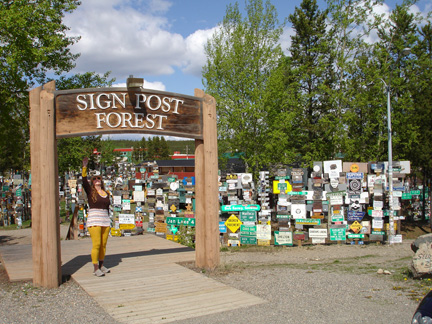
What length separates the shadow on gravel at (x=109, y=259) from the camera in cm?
803

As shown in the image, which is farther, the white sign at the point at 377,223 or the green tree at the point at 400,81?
the green tree at the point at 400,81

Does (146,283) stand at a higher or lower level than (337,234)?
higher

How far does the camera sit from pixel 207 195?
26.5 ft

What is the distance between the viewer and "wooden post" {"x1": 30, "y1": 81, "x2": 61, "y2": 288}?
691 centimetres

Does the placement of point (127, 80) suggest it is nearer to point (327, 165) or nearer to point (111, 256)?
point (111, 256)

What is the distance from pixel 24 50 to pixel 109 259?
10.6 m

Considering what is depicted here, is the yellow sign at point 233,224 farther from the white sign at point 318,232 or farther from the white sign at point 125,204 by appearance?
the white sign at point 125,204

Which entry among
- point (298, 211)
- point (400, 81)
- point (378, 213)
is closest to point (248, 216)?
point (298, 211)

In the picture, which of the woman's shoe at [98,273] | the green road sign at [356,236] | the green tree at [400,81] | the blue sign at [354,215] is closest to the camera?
the woman's shoe at [98,273]

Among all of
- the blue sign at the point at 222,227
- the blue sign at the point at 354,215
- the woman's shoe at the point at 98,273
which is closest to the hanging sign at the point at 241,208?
the blue sign at the point at 222,227

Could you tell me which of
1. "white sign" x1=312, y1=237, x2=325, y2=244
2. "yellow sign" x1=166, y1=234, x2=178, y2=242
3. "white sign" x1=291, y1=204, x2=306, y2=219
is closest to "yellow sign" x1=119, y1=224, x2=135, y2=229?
"yellow sign" x1=166, y1=234, x2=178, y2=242

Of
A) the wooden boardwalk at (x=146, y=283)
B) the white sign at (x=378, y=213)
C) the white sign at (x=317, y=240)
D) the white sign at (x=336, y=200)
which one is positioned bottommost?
the white sign at (x=317, y=240)

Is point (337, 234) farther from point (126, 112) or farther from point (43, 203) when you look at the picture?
point (43, 203)

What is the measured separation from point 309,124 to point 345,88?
479 cm
